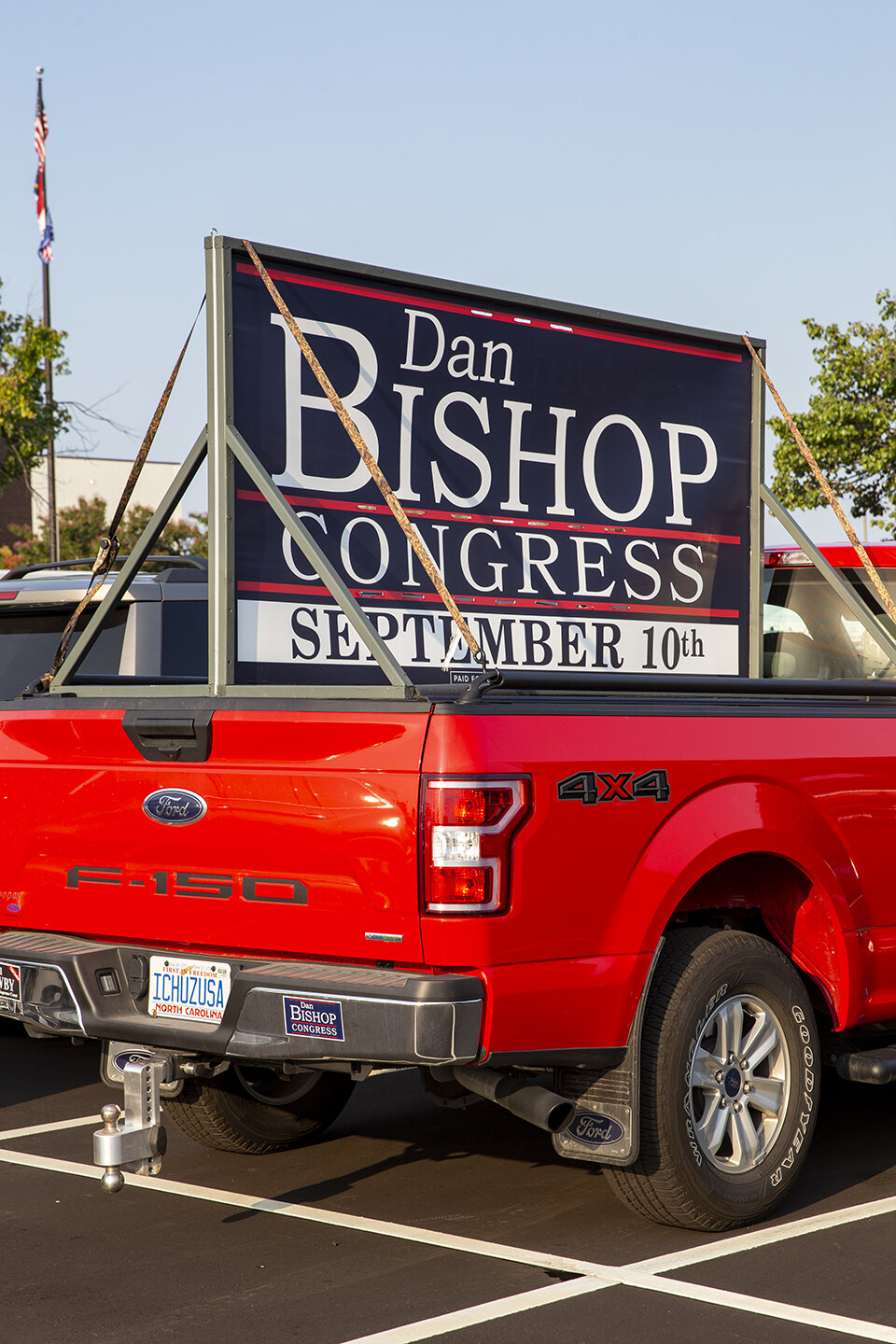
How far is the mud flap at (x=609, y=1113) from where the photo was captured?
439 centimetres

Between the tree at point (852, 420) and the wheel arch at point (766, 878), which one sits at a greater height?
the tree at point (852, 420)

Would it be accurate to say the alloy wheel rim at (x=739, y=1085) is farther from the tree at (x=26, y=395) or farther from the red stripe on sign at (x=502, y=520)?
the tree at (x=26, y=395)

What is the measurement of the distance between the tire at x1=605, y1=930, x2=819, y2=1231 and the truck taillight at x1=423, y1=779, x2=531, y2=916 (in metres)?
0.84

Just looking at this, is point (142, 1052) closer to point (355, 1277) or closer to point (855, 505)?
point (355, 1277)

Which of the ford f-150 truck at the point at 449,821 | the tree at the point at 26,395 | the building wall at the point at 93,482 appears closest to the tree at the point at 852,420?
the tree at the point at 26,395

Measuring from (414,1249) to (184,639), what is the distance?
3.48 meters

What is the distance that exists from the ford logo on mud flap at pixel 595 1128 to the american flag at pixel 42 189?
27142 millimetres

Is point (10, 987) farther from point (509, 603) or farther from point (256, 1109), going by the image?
point (509, 603)

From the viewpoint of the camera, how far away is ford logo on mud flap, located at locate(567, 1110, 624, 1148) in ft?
14.5

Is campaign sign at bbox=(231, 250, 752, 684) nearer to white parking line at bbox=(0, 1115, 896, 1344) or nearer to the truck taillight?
the truck taillight

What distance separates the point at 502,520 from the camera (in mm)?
5965

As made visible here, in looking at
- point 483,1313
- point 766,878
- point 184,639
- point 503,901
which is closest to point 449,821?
point 503,901

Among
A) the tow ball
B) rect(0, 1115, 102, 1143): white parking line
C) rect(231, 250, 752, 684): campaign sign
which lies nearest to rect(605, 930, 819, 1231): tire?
the tow ball

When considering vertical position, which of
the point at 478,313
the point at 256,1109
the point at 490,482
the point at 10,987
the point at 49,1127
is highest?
the point at 478,313
